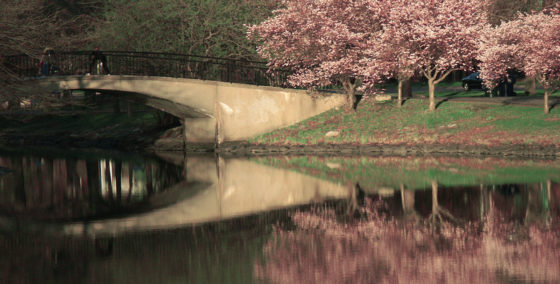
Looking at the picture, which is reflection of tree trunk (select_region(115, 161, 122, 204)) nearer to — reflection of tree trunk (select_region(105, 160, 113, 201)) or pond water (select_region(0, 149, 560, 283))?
pond water (select_region(0, 149, 560, 283))

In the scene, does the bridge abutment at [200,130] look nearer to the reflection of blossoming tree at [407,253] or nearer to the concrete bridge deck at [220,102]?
the concrete bridge deck at [220,102]

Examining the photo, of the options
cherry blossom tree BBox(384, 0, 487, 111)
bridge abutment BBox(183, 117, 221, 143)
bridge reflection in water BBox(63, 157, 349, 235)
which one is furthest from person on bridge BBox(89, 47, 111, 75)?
cherry blossom tree BBox(384, 0, 487, 111)

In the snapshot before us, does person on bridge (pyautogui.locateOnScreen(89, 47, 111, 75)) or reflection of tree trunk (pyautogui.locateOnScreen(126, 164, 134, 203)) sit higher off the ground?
person on bridge (pyautogui.locateOnScreen(89, 47, 111, 75))

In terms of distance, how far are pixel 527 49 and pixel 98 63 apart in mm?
20116

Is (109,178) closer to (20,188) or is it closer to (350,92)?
(20,188)

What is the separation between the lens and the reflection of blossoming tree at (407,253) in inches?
522

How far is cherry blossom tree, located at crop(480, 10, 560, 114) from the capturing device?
35062mm

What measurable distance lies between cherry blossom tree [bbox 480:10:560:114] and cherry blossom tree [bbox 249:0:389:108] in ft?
20.3

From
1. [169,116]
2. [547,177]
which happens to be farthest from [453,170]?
[169,116]

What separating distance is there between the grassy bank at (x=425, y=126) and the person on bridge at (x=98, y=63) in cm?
813

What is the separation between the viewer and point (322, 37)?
4247 centimetres

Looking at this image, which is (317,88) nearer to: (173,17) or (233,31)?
(233,31)

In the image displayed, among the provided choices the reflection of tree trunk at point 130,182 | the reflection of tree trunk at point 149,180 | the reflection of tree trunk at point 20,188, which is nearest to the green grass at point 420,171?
the reflection of tree trunk at point 149,180

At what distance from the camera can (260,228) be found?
60.5 ft
